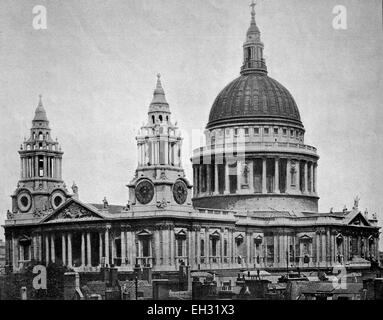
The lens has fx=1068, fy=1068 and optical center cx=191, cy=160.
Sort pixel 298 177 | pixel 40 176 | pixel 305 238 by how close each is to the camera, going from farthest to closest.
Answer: pixel 298 177 → pixel 305 238 → pixel 40 176

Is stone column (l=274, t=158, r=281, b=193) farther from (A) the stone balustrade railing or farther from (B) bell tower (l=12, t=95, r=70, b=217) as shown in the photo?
(B) bell tower (l=12, t=95, r=70, b=217)

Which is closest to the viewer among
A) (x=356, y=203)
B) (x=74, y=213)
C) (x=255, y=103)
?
(x=74, y=213)

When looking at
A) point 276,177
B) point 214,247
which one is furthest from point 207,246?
point 276,177

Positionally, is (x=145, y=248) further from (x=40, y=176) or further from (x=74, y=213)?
(x=40, y=176)

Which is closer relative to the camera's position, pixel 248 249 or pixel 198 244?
pixel 198 244

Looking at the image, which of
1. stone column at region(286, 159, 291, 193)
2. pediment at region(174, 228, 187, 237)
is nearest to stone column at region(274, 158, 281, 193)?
stone column at region(286, 159, 291, 193)

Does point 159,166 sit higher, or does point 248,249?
point 159,166
